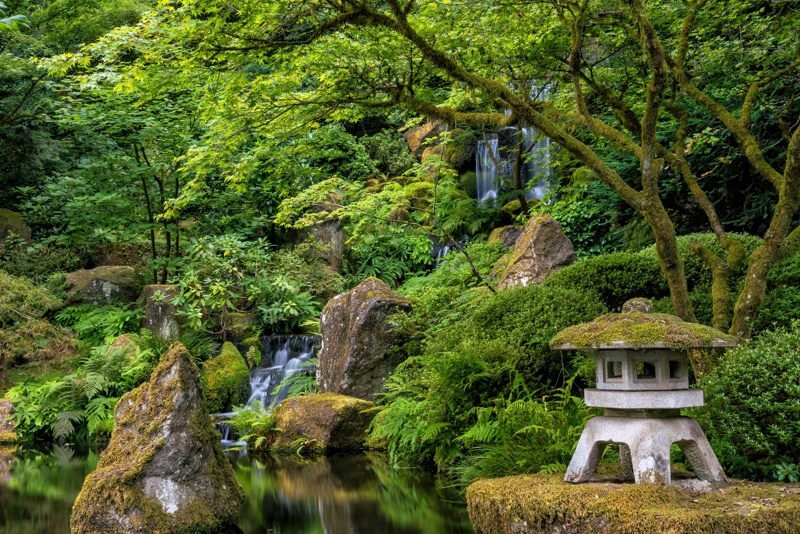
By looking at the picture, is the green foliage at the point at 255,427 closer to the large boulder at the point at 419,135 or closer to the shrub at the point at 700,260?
the shrub at the point at 700,260

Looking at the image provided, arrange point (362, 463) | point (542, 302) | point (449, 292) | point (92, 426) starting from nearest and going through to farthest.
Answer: point (542, 302)
point (362, 463)
point (449, 292)
point (92, 426)

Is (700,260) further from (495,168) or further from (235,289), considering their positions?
(495,168)

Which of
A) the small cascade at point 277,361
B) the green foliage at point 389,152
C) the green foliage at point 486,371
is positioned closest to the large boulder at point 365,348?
the small cascade at point 277,361

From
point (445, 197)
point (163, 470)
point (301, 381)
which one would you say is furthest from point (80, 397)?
point (445, 197)

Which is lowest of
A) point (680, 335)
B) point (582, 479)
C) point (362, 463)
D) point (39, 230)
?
point (362, 463)

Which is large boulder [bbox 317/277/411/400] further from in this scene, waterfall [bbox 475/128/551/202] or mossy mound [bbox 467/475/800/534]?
waterfall [bbox 475/128/551/202]

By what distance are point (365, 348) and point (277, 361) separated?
11.6 ft

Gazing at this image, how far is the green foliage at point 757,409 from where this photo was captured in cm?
489

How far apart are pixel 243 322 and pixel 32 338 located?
383cm

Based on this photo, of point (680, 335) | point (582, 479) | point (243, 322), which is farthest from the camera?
point (243, 322)

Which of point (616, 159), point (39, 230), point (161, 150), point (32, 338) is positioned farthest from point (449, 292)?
point (39, 230)

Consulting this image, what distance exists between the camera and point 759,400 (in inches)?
196

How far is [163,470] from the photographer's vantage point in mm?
5715

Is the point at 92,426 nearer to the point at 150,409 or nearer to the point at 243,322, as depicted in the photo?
the point at 243,322
